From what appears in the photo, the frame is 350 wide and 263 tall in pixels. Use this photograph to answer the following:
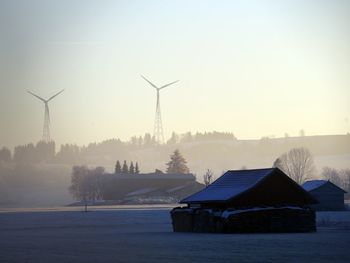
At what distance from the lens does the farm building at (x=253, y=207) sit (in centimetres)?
5053

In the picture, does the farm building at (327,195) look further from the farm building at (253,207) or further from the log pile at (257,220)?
the log pile at (257,220)

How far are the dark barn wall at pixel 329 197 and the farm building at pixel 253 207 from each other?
50047mm

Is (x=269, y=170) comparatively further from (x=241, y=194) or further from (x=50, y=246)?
(x=50, y=246)

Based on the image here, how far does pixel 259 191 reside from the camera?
52.2 m

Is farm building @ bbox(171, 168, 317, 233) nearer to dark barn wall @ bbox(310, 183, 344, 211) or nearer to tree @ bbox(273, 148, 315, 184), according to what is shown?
dark barn wall @ bbox(310, 183, 344, 211)

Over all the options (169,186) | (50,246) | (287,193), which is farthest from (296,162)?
(50,246)

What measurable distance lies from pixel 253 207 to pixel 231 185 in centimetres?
367

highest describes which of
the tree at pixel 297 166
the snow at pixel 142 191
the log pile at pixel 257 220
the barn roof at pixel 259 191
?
the tree at pixel 297 166

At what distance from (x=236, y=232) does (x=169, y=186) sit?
149 m

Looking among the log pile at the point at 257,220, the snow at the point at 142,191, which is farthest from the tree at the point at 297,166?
the log pile at the point at 257,220

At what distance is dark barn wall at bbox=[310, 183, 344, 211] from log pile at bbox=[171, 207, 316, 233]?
51.2 meters

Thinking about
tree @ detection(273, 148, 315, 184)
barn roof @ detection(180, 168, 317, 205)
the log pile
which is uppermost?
tree @ detection(273, 148, 315, 184)

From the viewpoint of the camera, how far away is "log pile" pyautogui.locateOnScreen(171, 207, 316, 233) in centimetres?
5016

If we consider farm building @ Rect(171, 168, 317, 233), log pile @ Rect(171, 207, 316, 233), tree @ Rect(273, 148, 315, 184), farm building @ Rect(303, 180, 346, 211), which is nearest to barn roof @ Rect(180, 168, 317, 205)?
farm building @ Rect(171, 168, 317, 233)
